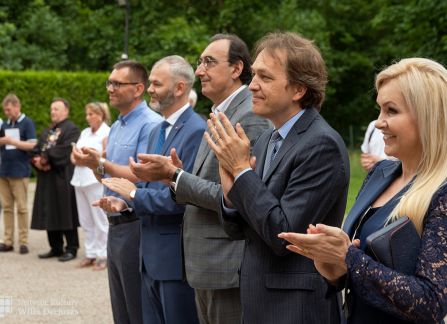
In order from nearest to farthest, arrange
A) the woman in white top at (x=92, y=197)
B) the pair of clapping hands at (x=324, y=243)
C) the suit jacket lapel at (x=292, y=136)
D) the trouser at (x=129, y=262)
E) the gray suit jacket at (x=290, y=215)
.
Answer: the pair of clapping hands at (x=324, y=243) < the gray suit jacket at (x=290, y=215) < the suit jacket lapel at (x=292, y=136) < the trouser at (x=129, y=262) < the woman in white top at (x=92, y=197)

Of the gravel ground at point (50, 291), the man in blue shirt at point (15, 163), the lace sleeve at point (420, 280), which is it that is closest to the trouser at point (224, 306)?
the lace sleeve at point (420, 280)

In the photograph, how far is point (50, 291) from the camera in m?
8.89

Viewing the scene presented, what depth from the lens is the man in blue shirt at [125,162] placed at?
5.32 meters

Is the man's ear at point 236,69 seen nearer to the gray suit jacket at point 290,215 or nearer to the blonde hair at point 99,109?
the gray suit jacket at point 290,215

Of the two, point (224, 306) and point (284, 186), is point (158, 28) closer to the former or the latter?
point (224, 306)

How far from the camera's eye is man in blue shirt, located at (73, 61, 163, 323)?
532 centimetres

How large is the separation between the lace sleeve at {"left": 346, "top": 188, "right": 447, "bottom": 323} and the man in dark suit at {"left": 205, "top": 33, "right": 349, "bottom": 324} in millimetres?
639

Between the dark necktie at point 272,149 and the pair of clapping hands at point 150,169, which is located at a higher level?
the dark necktie at point 272,149

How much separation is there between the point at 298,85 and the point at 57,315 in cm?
520

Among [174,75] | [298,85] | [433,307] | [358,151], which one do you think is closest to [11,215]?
[174,75]

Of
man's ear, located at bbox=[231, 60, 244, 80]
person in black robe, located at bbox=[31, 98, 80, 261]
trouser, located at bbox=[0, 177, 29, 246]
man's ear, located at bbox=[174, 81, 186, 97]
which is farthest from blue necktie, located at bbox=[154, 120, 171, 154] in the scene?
trouser, located at bbox=[0, 177, 29, 246]

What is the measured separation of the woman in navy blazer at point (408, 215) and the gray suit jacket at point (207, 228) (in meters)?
1.29

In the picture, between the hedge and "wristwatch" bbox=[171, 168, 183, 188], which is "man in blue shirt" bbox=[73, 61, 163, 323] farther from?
the hedge

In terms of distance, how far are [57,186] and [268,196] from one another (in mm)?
8375
